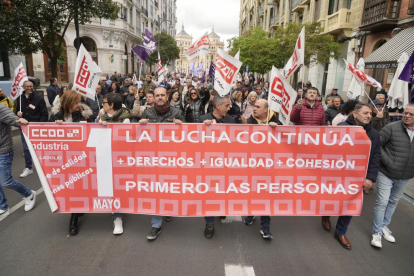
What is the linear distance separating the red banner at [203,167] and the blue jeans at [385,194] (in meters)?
0.29

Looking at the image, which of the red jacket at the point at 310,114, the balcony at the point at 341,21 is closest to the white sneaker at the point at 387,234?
the red jacket at the point at 310,114

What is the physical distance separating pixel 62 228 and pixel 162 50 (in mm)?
51371

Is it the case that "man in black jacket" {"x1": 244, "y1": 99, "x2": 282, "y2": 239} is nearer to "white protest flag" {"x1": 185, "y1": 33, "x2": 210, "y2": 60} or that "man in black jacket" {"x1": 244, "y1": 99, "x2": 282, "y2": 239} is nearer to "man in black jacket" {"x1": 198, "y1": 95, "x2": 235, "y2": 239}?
"man in black jacket" {"x1": 198, "y1": 95, "x2": 235, "y2": 239}

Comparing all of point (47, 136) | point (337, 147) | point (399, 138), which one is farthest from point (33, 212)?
point (399, 138)

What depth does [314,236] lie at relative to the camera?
3.97 meters

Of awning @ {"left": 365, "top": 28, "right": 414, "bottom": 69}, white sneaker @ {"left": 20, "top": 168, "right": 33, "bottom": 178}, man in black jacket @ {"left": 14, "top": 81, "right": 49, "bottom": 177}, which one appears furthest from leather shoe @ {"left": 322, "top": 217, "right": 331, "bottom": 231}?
awning @ {"left": 365, "top": 28, "right": 414, "bottom": 69}

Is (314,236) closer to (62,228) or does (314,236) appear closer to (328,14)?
(62,228)

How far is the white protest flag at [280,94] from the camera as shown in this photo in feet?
13.5

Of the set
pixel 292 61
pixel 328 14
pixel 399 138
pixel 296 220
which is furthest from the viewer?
pixel 328 14

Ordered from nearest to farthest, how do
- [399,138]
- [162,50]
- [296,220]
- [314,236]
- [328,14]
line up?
[399,138], [314,236], [296,220], [328,14], [162,50]

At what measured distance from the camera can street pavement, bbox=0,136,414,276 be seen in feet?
10.5

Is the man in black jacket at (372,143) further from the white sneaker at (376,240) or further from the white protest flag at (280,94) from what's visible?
the white protest flag at (280,94)

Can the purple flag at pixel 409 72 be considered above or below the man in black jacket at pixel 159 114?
above

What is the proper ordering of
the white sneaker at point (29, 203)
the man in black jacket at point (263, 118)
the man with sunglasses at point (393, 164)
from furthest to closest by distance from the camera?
the white sneaker at point (29, 203), the man in black jacket at point (263, 118), the man with sunglasses at point (393, 164)
